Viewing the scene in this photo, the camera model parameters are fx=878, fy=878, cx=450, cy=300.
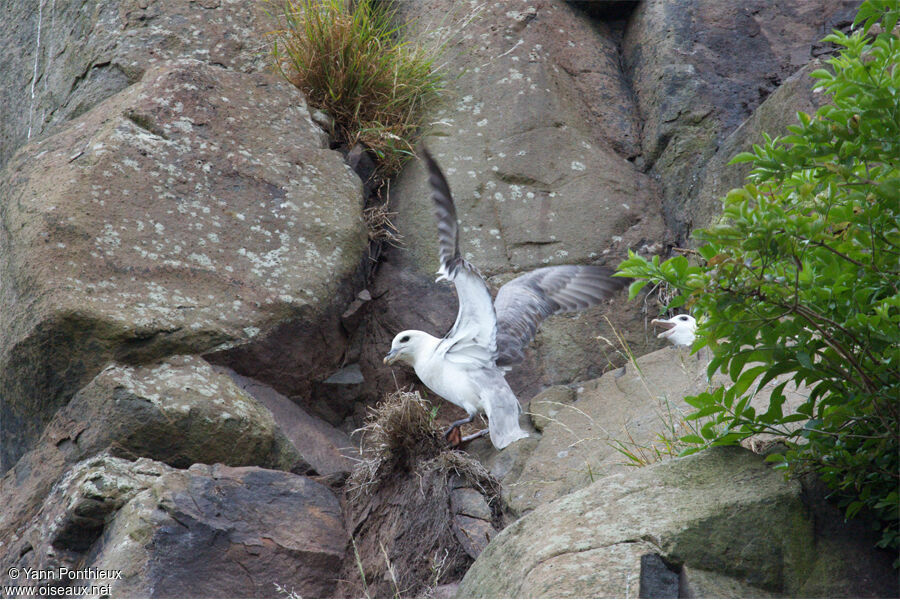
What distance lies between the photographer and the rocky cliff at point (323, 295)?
2.94 metres

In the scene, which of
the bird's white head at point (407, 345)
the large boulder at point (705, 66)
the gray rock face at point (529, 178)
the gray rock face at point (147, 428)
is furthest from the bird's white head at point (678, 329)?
the gray rock face at point (147, 428)

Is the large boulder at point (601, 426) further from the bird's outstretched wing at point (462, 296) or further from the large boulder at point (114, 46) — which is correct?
the large boulder at point (114, 46)

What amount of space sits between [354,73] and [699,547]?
4845 millimetres

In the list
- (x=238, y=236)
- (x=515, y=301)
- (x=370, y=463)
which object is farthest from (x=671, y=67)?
(x=370, y=463)

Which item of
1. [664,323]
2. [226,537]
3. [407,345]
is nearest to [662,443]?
[664,323]

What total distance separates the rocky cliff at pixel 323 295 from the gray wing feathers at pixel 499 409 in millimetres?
116

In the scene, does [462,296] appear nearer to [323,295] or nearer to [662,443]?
[323,295]

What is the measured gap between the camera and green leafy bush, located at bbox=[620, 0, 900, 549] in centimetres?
230

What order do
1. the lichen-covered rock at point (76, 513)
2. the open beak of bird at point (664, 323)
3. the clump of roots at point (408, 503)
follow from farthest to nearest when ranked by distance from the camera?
the open beak of bird at point (664, 323)
the clump of roots at point (408, 503)
the lichen-covered rock at point (76, 513)

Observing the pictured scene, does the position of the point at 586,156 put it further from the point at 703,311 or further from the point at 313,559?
the point at 703,311

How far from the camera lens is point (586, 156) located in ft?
21.8

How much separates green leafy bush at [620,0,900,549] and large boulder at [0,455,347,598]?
255cm

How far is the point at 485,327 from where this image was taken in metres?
5.25

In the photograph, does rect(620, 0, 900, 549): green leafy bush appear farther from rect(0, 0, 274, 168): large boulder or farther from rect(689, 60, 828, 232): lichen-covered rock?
rect(0, 0, 274, 168): large boulder
